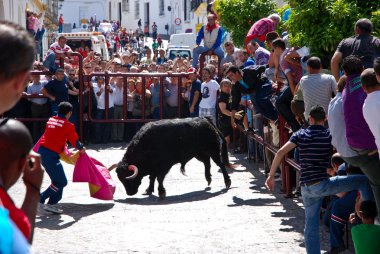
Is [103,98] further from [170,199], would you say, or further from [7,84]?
[7,84]

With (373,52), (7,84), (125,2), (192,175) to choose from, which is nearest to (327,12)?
(373,52)

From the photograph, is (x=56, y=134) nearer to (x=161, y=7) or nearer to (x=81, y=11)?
(x=161, y=7)

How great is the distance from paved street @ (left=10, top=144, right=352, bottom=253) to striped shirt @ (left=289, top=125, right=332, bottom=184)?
1092mm

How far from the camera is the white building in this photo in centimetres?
9544

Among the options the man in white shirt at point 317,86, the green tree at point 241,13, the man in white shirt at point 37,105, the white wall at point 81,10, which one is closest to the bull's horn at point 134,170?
the man in white shirt at point 317,86

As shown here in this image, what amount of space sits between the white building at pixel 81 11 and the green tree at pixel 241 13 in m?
75.3

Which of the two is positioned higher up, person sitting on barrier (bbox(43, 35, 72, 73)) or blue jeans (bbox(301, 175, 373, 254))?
person sitting on barrier (bbox(43, 35, 72, 73))

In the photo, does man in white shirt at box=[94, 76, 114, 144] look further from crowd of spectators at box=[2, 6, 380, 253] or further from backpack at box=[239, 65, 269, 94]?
backpack at box=[239, 65, 269, 94]

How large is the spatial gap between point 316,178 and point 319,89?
1.71 metres

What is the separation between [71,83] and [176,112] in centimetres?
232

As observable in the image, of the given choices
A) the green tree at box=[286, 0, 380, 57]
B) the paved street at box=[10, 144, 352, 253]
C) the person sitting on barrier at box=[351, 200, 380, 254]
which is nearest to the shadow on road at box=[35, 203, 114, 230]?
the paved street at box=[10, 144, 352, 253]

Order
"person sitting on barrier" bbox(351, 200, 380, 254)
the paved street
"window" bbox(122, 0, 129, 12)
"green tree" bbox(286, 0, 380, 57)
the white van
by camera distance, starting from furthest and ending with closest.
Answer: "window" bbox(122, 0, 129, 12), the white van, "green tree" bbox(286, 0, 380, 57), the paved street, "person sitting on barrier" bbox(351, 200, 380, 254)

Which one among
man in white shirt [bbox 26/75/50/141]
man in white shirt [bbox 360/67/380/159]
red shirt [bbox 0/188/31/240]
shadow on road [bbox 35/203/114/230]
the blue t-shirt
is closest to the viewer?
red shirt [bbox 0/188/31/240]

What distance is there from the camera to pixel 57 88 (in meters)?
17.4
